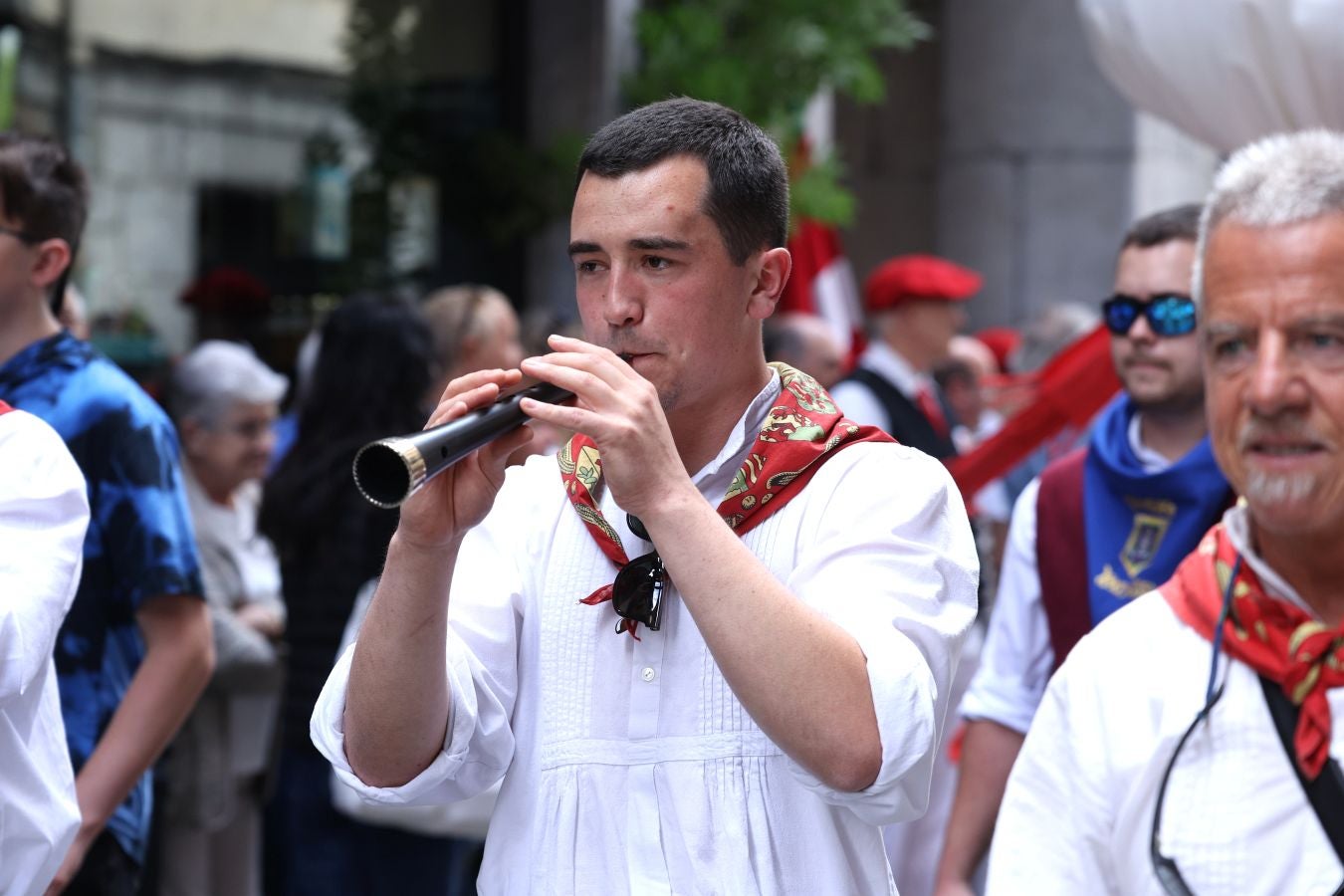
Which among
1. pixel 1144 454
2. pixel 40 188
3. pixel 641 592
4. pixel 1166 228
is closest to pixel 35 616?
pixel 641 592

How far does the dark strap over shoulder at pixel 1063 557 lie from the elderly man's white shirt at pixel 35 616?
194 centimetres

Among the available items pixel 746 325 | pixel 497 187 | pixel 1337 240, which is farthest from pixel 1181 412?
pixel 497 187

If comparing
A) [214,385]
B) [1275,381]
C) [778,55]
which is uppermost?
[778,55]

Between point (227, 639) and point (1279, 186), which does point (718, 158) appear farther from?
point (227, 639)

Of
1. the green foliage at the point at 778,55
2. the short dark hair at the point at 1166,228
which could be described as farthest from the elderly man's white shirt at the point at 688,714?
the green foliage at the point at 778,55

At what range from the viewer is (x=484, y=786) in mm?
2564

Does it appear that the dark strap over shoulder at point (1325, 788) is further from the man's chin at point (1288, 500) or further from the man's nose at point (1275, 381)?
the man's nose at point (1275, 381)

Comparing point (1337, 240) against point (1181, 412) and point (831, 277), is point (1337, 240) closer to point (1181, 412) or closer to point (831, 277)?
point (1181, 412)

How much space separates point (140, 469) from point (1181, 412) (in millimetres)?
2167

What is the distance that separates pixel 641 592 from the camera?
2.43 meters

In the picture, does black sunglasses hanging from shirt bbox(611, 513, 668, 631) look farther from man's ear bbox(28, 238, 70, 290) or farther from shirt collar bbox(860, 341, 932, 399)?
shirt collar bbox(860, 341, 932, 399)

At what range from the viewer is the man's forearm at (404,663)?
2.34m

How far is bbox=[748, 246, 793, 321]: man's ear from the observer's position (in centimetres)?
255

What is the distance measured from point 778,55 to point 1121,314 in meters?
4.20
